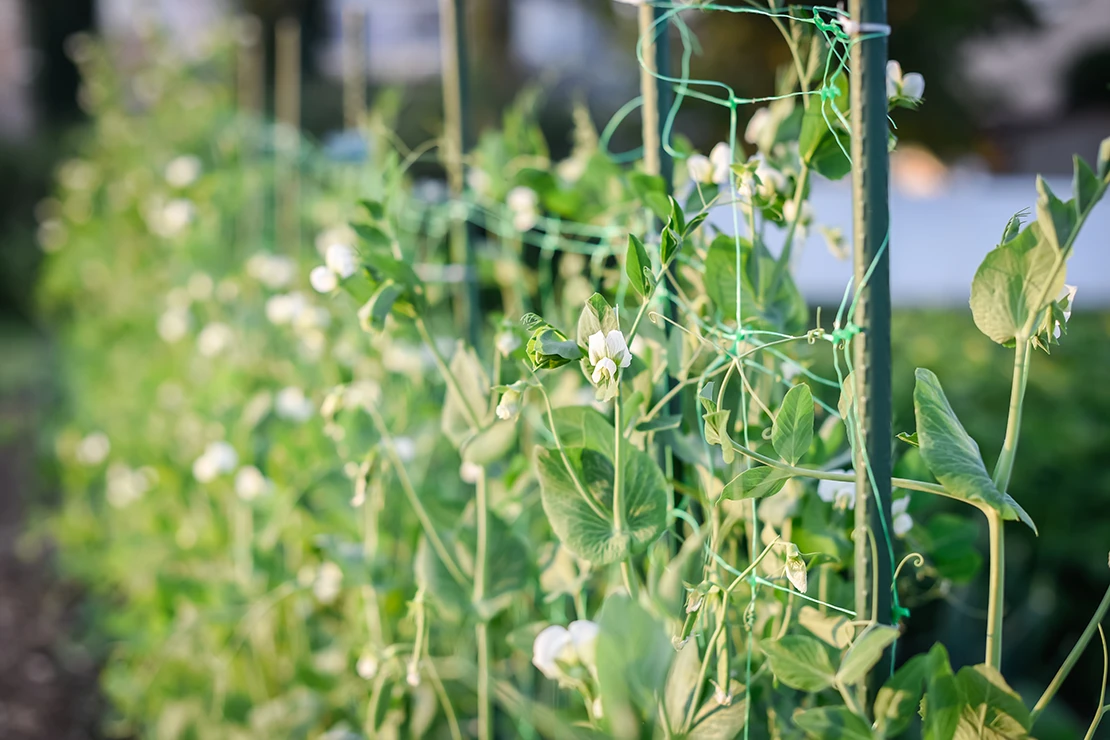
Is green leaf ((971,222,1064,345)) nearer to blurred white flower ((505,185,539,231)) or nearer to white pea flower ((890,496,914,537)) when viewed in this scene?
white pea flower ((890,496,914,537))

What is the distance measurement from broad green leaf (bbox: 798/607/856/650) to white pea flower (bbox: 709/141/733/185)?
33cm

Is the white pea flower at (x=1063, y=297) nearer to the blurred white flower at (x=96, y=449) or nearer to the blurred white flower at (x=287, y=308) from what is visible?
the blurred white flower at (x=287, y=308)

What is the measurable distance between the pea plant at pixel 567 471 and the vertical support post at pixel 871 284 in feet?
0.04

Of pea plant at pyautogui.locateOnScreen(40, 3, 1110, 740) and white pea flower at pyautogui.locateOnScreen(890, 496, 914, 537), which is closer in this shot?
pea plant at pyautogui.locateOnScreen(40, 3, 1110, 740)

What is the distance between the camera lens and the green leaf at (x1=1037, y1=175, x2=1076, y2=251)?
523 mm

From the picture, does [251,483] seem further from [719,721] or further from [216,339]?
[719,721]

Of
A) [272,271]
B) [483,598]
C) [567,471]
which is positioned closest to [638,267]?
[567,471]

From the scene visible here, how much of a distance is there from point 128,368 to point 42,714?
2.50ft

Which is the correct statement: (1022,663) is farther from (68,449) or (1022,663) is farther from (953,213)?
(953,213)

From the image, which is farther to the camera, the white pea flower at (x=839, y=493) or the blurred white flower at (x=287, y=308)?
the blurred white flower at (x=287, y=308)

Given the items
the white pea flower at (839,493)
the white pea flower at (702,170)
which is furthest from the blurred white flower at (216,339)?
the white pea flower at (839,493)

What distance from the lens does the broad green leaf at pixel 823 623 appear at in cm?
68

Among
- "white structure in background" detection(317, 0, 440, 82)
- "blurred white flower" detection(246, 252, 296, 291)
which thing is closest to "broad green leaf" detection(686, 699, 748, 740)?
"blurred white flower" detection(246, 252, 296, 291)

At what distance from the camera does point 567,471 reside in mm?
688
